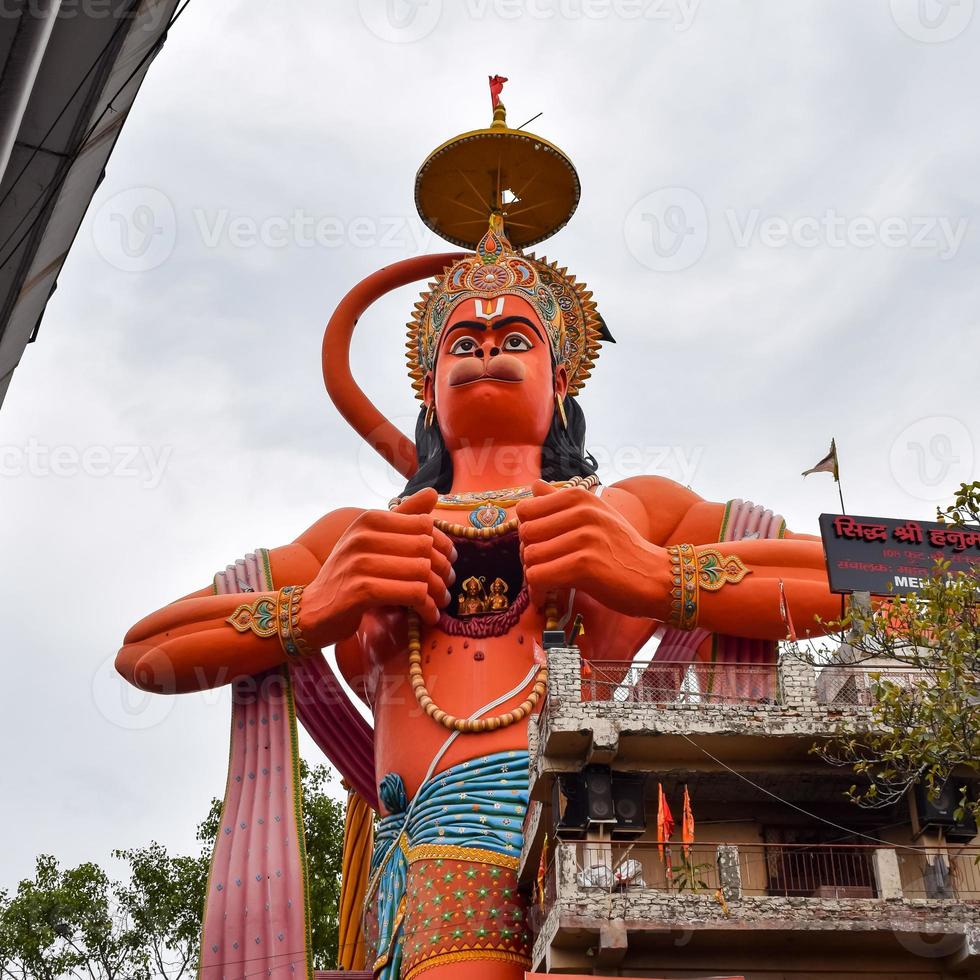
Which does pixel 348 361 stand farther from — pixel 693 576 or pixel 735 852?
pixel 735 852

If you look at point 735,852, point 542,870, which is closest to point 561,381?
point 542,870

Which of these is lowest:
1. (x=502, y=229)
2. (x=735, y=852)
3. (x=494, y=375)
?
(x=735, y=852)

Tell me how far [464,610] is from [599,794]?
12.1ft

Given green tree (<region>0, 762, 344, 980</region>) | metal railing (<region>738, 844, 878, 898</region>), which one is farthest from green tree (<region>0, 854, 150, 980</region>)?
metal railing (<region>738, 844, 878, 898</region>)

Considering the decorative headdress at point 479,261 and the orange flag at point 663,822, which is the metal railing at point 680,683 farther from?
the decorative headdress at point 479,261

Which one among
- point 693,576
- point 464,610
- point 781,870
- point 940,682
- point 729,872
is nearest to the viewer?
point 940,682

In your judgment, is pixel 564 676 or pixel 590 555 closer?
pixel 564 676

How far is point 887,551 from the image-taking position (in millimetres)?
14953

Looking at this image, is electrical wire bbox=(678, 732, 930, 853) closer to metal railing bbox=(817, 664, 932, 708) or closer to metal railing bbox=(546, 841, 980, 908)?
metal railing bbox=(546, 841, 980, 908)

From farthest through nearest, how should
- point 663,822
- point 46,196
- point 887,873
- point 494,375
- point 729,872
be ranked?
point 494,375
point 663,822
point 887,873
point 729,872
point 46,196

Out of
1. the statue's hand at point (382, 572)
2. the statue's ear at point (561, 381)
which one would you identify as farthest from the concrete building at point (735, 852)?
the statue's ear at point (561, 381)

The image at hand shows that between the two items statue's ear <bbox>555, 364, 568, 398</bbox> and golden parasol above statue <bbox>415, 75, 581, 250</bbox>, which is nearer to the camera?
statue's ear <bbox>555, 364, 568, 398</bbox>

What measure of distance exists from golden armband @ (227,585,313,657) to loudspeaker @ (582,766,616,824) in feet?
14.3

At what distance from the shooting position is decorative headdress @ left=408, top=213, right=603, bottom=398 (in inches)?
728
